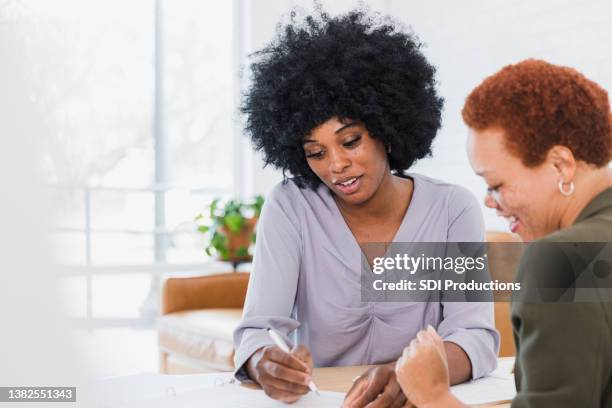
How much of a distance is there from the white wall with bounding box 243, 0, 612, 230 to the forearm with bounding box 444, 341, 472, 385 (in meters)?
2.16

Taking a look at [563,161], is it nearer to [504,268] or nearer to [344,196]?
[344,196]

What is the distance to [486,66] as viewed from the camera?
400 centimetres

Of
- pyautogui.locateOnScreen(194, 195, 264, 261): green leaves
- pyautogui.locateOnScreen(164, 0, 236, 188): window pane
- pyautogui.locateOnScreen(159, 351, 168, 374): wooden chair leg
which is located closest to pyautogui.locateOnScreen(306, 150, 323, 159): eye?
pyautogui.locateOnScreen(159, 351, 168, 374): wooden chair leg

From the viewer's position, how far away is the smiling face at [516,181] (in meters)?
0.91

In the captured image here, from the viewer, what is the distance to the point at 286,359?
138cm

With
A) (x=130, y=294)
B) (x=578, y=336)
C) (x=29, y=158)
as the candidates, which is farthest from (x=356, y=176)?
(x=130, y=294)

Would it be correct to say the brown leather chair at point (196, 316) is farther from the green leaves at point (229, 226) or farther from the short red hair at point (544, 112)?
the short red hair at point (544, 112)

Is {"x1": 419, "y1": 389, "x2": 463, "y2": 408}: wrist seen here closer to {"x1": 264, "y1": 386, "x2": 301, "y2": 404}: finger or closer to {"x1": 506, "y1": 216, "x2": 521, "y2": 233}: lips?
{"x1": 506, "y1": 216, "x2": 521, "y2": 233}: lips

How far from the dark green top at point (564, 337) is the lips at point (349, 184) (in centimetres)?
81

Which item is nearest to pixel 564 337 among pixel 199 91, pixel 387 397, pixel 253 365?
pixel 387 397

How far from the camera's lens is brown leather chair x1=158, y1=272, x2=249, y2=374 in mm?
3346

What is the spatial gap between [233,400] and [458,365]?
0.43 meters

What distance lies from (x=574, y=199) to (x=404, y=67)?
3.04ft

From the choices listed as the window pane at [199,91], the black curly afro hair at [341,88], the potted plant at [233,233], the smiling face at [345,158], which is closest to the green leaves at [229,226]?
the potted plant at [233,233]
